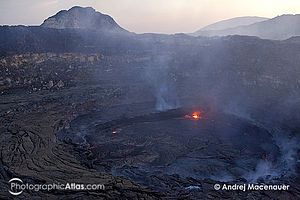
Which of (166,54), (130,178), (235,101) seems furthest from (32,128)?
(166,54)

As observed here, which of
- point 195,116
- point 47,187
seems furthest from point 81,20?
point 47,187

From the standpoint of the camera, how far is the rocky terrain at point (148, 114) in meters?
14.6

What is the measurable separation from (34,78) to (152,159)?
96.8 feet

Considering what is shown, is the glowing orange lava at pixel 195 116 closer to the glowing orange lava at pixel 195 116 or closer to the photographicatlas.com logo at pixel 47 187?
the glowing orange lava at pixel 195 116

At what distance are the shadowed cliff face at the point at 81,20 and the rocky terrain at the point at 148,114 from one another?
1368 inches

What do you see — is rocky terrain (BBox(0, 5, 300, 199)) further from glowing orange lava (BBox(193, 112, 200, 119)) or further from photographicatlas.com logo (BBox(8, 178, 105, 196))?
glowing orange lava (BBox(193, 112, 200, 119))

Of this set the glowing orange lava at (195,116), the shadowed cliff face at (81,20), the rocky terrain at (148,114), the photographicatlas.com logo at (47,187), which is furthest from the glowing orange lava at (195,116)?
the shadowed cliff face at (81,20)

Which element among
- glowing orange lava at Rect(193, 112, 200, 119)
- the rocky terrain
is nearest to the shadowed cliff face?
the rocky terrain

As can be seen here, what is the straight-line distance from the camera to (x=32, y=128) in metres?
21.8

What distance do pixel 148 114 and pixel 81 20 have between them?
73.5 metres

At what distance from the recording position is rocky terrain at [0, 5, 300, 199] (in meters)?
14.6

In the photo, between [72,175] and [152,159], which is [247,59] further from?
[72,175]

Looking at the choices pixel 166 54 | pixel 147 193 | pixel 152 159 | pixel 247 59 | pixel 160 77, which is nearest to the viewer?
pixel 147 193

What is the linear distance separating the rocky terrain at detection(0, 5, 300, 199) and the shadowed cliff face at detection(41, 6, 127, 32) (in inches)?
1368
